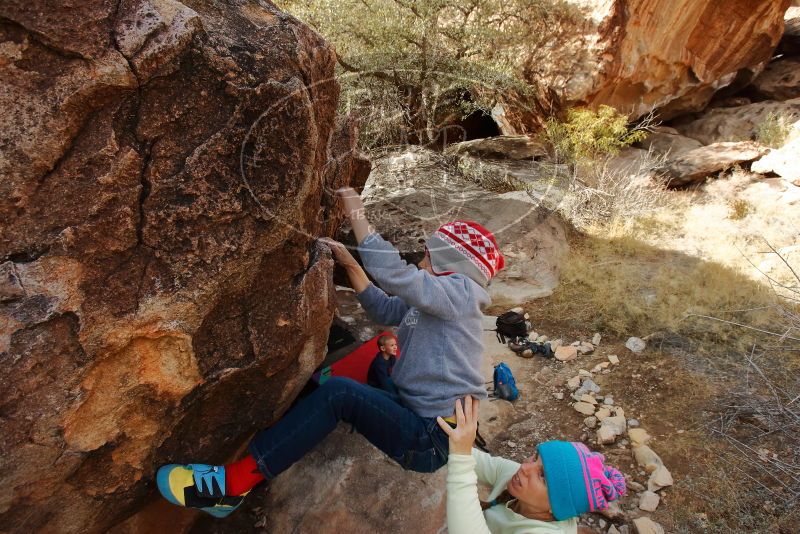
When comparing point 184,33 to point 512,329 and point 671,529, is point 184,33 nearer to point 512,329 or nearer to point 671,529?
point 671,529

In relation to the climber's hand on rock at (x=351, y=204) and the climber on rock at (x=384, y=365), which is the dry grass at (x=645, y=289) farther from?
the climber's hand on rock at (x=351, y=204)

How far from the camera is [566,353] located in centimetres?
398

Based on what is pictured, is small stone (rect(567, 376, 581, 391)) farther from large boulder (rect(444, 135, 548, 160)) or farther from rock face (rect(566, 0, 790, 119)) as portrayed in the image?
rock face (rect(566, 0, 790, 119))

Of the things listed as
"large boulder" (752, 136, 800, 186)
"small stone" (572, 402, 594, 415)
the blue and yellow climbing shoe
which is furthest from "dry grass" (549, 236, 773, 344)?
the blue and yellow climbing shoe

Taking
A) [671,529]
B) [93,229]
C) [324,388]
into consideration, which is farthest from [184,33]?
[671,529]

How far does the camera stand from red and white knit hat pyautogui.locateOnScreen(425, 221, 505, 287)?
207 cm

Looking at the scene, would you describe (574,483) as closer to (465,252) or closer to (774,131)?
(465,252)

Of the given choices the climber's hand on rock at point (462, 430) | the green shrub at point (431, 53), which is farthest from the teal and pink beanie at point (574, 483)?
the green shrub at point (431, 53)

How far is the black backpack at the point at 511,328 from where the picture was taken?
4.10 m

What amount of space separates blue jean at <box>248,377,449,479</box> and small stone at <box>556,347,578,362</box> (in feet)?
7.22

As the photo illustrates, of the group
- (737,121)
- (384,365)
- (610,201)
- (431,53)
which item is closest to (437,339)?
(384,365)

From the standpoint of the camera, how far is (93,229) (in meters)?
1.49

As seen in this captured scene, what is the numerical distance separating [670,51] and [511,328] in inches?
288

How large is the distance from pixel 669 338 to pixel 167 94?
3.89 meters
